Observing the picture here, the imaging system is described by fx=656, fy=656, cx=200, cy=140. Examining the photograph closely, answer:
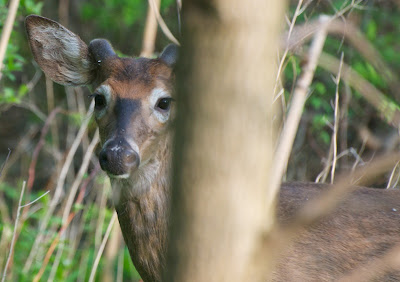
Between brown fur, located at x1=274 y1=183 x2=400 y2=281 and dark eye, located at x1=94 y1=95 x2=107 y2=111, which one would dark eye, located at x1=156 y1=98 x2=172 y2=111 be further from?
brown fur, located at x1=274 y1=183 x2=400 y2=281

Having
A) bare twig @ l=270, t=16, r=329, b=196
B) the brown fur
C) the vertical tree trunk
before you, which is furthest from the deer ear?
the vertical tree trunk

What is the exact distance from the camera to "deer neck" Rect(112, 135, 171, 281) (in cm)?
362

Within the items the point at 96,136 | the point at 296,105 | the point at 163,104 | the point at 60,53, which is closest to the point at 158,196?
the point at 163,104

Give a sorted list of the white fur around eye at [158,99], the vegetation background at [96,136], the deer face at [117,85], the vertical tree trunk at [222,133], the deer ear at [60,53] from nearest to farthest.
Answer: the vertical tree trunk at [222,133] → the deer face at [117,85] → the white fur around eye at [158,99] → the deer ear at [60,53] → the vegetation background at [96,136]

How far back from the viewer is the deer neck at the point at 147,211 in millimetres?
3621

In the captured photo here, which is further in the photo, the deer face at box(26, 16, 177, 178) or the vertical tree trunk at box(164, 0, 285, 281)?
the deer face at box(26, 16, 177, 178)

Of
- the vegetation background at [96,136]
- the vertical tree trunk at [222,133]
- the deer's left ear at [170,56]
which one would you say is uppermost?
the vertical tree trunk at [222,133]

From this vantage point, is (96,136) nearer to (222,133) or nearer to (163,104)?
(163,104)

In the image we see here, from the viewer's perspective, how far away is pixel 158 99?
3.96m

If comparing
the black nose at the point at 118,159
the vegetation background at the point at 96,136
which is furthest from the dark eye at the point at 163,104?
the vegetation background at the point at 96,136

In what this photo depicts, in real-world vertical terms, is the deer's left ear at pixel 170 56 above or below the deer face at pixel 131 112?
above

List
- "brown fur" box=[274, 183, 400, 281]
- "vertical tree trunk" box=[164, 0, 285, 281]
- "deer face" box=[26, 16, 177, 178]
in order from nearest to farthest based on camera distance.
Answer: "vertical tree trunk" box=[164, 0, 285, 281] < "brown fur" box=[274, 183, 400, 281] < "deer face" box=[26, 16, 177, 178]

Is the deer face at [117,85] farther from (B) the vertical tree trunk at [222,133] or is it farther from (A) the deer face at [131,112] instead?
(B) the vertical tree trunk at [222,133]

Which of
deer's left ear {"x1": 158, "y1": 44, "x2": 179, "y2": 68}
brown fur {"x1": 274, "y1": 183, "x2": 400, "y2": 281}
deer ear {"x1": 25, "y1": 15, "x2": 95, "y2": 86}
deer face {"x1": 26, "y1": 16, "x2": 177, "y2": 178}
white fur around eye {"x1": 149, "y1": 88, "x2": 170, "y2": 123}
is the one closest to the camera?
brown fur {"x1": 274, "y1": 183, "x2": 400, "y2": 281}
